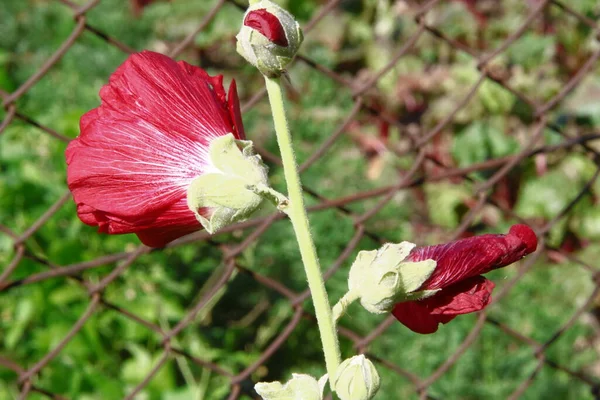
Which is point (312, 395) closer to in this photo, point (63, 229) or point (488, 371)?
point (488, 371)

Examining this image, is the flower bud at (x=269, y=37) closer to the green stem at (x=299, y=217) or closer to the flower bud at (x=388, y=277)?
the green stem at (x=299, y=217)

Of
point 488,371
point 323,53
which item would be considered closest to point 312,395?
point 488,371

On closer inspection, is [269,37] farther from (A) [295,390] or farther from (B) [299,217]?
(A) [295,390]

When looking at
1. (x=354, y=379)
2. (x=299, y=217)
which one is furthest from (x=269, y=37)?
(x=354, y=379)

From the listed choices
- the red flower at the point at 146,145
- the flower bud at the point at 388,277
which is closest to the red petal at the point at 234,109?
the red flower at the point at 146,145

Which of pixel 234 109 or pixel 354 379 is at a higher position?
pixel 234 109
